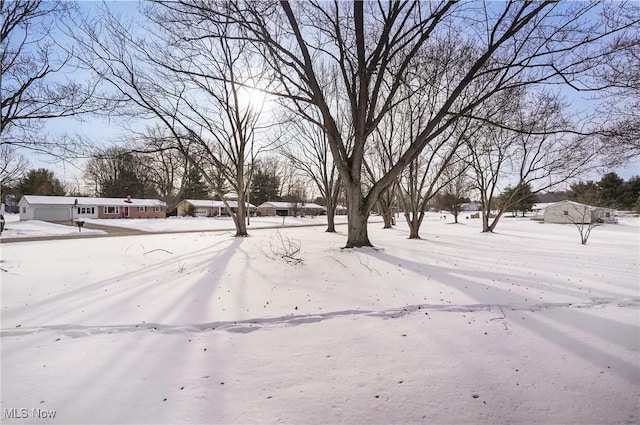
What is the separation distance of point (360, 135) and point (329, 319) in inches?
276

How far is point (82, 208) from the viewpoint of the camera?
138ft

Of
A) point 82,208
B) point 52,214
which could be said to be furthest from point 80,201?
point 52,214

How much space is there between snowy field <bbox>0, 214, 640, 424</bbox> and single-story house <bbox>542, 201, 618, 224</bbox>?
144 feet

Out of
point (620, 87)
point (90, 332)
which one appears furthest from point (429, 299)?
point (620, 87)

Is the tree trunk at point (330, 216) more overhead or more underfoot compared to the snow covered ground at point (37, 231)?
more overhead

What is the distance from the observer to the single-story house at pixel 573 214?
40494 millimetres

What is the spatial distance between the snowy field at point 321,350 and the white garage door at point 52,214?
43358 millimetres

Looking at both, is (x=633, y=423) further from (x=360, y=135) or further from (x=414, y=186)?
(x=414, y=186)

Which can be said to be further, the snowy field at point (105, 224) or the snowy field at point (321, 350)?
the snowy field at point (105, 224)

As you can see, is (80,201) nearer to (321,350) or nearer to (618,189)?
(321,350)

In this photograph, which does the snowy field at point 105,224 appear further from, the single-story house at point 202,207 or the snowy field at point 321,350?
the snowy field at point 321,350

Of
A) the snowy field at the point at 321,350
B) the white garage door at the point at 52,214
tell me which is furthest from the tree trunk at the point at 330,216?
the white garage door at the point at 52,214

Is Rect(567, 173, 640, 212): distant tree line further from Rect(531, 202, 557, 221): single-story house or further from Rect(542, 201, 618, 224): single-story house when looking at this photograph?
Rect(531, 202, 557, 221): single-story house

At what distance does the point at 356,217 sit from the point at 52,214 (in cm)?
4551
